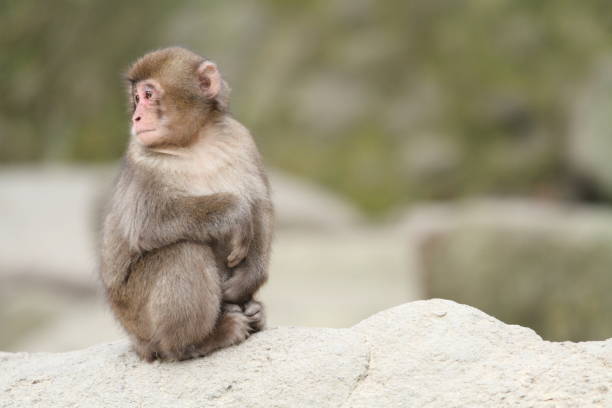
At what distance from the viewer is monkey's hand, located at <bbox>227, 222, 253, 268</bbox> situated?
5492 millimetres

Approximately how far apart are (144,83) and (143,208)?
0.65m

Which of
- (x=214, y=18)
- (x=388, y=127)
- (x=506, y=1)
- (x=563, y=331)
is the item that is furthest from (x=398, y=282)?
(x=214, y=18)

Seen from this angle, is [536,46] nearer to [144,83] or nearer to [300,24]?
[300,24]

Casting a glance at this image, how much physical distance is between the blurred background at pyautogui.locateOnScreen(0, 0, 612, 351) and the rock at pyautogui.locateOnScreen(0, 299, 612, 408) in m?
7.97

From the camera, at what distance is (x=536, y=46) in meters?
18.6

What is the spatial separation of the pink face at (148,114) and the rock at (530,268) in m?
5.63

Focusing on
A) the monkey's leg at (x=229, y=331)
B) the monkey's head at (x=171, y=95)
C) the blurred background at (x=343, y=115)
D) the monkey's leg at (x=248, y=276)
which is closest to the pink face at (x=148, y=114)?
the monkey's head at (x=171, y=95)

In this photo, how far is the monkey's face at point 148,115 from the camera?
5.51m

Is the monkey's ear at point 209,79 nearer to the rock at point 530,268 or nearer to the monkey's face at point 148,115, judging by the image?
the monkey's face at point 148,115

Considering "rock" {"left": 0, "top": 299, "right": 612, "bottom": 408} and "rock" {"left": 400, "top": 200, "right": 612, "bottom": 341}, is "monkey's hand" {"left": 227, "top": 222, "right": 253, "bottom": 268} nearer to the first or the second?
"rock" {"left": 0, "top": 299, "right": 612, "bottom": 408}

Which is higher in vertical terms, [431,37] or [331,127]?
[431,37]

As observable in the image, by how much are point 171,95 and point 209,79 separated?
24 centimetres

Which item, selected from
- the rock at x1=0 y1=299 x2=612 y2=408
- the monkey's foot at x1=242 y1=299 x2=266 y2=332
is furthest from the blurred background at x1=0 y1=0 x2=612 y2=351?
the rock at x1=0 y1=299 x2=612 y2=408

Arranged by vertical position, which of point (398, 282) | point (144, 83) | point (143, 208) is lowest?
point (398, 282)
